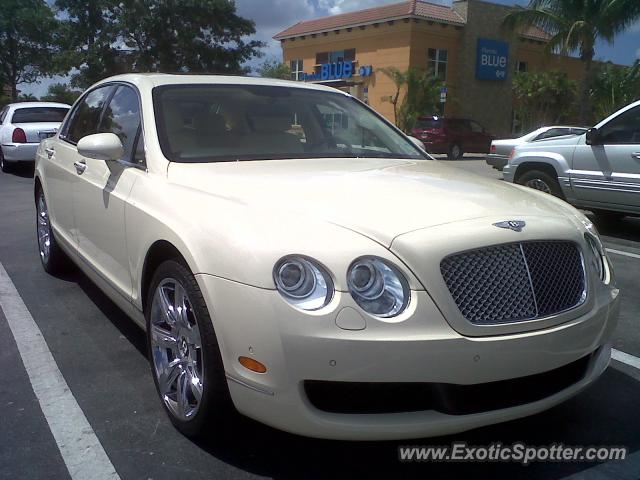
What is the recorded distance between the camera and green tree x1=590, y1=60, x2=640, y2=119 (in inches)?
1083

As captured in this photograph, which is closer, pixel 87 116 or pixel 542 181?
pixel 87 116

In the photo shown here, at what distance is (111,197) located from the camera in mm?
3502

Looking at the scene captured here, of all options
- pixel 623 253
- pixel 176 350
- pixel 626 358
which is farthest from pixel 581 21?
pixel 176 350

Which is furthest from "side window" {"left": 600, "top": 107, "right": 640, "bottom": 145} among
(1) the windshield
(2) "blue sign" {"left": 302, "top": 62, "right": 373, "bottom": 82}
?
→ (2) "blue sign" {"left": 302, "top": 62, "right": 373, "bottom": 82}

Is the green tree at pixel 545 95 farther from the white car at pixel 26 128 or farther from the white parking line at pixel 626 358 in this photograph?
the white parking line at pixel 626 358

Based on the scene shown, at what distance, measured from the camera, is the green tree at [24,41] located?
36.9 m

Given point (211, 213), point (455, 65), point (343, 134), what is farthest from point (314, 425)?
point (455, 65)

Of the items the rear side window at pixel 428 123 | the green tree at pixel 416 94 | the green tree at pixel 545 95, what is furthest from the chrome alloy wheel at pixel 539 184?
the green tree at pixel 545 95

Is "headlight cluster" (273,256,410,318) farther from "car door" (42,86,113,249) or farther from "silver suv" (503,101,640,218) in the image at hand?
"silver suv" (503,101,640,218)

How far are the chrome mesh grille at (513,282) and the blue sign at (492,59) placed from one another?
37249mm

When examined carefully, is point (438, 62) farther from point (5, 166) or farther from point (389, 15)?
point (5, 166)

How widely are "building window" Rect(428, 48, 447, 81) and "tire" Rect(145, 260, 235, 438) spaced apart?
112ft

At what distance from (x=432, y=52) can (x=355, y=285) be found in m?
35.3

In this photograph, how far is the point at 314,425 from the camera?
224 centimetres
